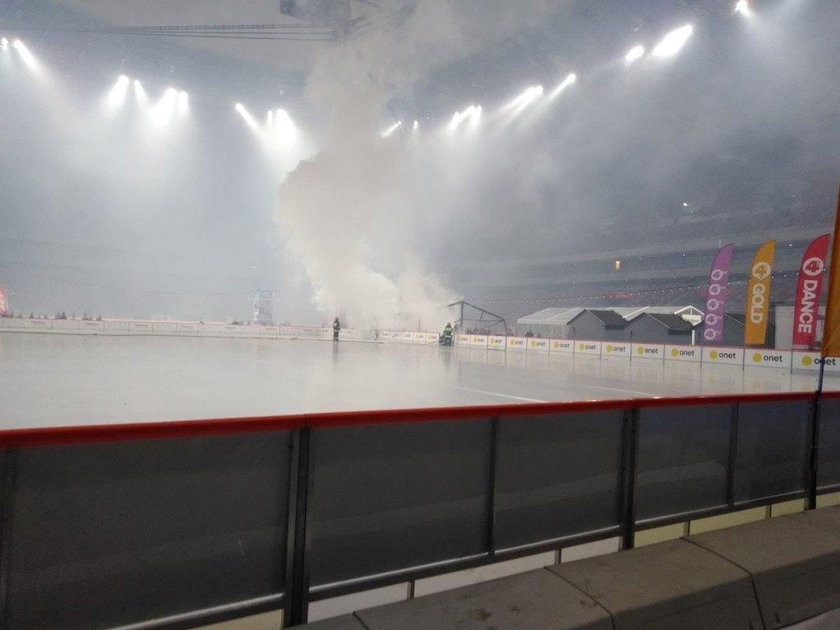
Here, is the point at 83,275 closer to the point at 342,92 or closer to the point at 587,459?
the point at 342,92

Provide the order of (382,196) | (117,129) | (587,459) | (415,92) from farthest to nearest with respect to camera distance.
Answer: (415,92), (382,196), (117,129), (587,459)

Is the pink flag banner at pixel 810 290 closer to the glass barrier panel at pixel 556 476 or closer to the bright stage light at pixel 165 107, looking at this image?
the glass barrier panel at pixel 556 476

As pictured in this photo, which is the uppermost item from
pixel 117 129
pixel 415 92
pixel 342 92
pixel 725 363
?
pixel 415 92

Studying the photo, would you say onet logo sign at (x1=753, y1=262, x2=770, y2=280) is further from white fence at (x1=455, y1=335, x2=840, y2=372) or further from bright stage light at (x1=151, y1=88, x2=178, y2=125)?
bright stage light at (x1=151, y1=88, x2=178, y2=125)

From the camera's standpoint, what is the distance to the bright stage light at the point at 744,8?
102ft

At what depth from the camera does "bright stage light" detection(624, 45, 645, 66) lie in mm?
35281

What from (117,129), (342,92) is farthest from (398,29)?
(117,129)

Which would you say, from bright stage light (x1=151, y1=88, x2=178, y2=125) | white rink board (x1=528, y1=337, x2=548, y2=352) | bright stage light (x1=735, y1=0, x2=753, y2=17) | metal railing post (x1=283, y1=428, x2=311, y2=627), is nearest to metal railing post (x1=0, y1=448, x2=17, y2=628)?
metal railing post (x1=283, y1=428, x2=311, y2=627)

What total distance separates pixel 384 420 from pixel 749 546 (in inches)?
96.3

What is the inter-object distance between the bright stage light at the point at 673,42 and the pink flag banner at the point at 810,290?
21670 millimetres

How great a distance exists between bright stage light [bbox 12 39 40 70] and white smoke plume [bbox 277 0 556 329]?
15996 millimetres

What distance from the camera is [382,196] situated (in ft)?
125

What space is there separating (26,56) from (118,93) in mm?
5144

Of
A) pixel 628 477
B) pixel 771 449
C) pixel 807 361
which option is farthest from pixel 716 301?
pixel 628 477
